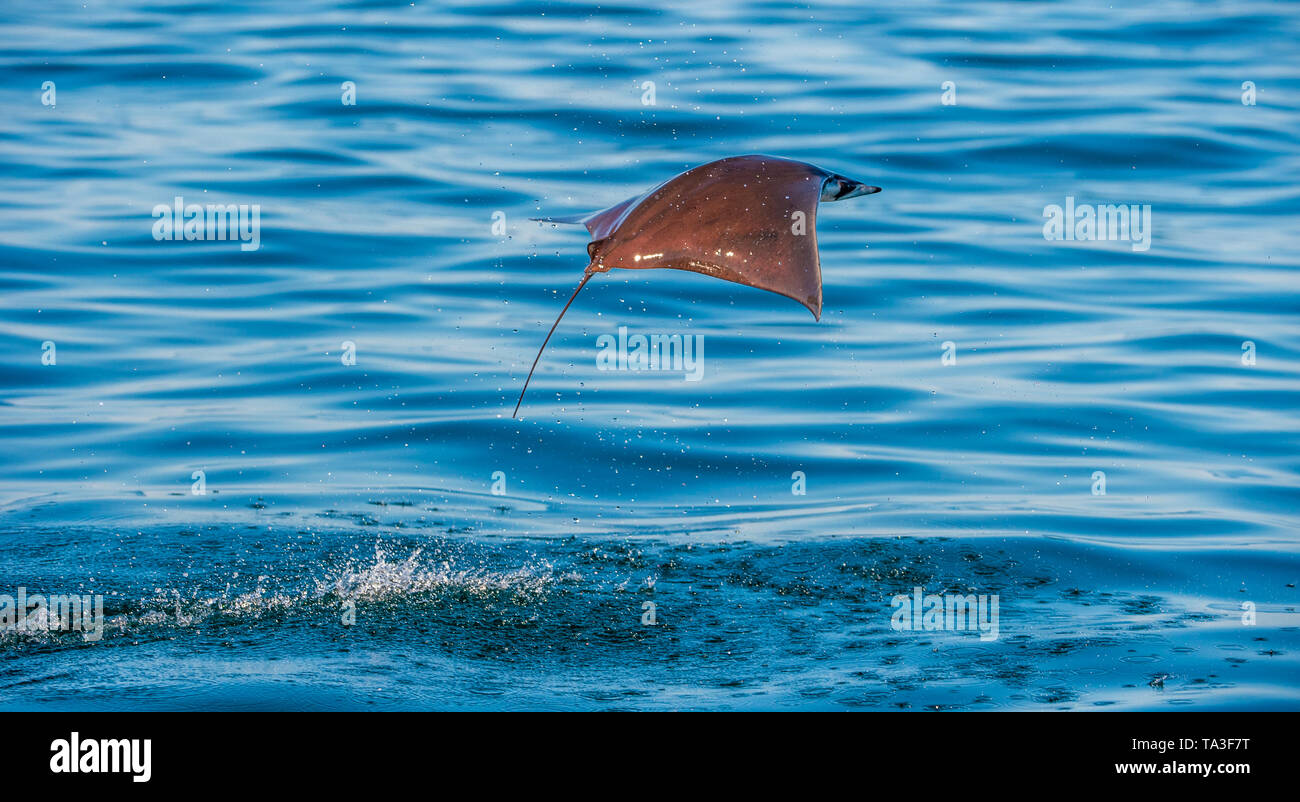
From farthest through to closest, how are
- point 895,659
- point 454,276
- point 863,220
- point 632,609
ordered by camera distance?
point 863,220 → point 454,276 → point 632,609 → point 895,659

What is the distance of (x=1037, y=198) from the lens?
13.8 m

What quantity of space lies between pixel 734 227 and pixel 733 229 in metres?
0.01

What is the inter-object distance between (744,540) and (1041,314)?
14.7 feet

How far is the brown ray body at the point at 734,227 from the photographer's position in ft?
18.7

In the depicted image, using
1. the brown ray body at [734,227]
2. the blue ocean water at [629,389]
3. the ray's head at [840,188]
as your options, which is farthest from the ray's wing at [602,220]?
the blue ocean water at [629,389]

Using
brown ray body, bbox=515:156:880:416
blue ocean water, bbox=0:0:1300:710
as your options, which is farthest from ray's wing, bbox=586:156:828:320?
blue ocean water, bbox=0:0:1300:710

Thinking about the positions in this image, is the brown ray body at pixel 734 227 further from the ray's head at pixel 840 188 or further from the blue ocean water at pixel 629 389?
the blue ocean water at pixel 629 389

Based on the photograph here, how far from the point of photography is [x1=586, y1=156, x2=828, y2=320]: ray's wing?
5.69 metres

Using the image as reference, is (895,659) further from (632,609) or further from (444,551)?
(444,551)

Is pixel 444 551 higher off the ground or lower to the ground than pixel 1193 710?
higher

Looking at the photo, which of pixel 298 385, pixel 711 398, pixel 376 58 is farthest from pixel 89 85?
pixel 711 398

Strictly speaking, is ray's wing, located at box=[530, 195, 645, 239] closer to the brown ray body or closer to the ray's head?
the brown ray body

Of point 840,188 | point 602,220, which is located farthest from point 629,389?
point 840,188

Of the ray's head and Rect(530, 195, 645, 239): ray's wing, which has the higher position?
the ray's head
